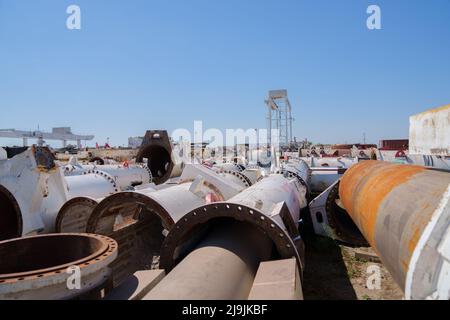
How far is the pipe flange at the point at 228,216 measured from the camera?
7.98 ft

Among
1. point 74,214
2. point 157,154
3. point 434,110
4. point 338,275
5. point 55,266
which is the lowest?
point 338,275

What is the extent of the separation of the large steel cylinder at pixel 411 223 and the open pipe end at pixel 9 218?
3.95m

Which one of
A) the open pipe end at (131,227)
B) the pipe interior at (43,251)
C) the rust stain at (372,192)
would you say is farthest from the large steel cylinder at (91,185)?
the rust stain at (372,192)

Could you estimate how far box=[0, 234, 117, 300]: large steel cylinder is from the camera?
2.00 metres

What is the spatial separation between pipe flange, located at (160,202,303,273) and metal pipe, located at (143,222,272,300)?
0.21 meters

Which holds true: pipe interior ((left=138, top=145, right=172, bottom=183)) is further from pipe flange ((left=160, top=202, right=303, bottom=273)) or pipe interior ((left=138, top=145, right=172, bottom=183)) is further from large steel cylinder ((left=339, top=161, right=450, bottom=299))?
pipe flange ((left=160, top=202, right=303, bottom=273))

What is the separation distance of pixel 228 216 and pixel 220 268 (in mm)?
433

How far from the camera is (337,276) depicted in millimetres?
4406

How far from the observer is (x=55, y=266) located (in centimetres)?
262

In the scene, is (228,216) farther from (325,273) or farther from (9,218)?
(9,218)

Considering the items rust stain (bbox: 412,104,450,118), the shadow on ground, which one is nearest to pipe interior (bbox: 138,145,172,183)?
the shadow on ground

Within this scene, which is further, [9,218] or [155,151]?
[155,151]

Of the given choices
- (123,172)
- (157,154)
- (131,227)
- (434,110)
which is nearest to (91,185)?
(123,172)
